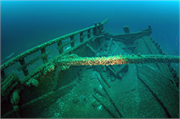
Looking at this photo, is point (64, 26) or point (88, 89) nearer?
point (88, 89)

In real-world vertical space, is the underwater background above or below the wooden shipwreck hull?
above

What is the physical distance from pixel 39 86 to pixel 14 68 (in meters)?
12.4

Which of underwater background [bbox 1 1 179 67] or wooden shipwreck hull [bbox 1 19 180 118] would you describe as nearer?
wooden shipwreck hull [bbox 1 19 180 118]

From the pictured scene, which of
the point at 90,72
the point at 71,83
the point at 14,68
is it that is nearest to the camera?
the point at 71,83

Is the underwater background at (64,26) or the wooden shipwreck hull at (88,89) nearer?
the wooden shipwreck hull at (88,89)

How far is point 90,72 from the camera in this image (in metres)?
4.98

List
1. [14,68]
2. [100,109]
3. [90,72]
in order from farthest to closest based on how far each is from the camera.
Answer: [14,68] → [90,72] → [100,109]

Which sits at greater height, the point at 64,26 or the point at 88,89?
the point at 64,26

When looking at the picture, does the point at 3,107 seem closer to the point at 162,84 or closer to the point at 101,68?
the point at 101,68

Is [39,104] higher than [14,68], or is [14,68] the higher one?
[14,68]

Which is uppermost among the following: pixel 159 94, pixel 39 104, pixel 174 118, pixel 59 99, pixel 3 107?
pixel 3 107

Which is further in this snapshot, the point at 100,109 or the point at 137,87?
the point at 137,87

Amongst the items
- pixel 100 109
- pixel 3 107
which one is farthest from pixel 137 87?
pixel 3 107

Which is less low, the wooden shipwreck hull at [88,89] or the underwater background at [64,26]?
the underwater background at [64,26]
